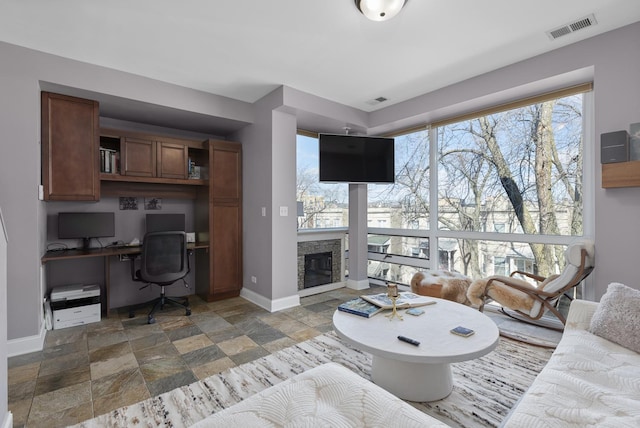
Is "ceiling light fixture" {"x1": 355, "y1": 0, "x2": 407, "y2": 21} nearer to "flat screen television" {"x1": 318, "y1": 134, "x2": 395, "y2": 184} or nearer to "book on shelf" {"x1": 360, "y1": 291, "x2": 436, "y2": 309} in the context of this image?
"flat screen television" {"x1": 318, "y1": 134, "x2": 395, "y2": 184}

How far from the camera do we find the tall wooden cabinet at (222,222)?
3.88 metres

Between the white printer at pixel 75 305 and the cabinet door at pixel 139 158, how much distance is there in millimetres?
1331

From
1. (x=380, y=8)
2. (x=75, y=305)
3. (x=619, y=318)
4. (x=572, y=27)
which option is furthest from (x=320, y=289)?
(x=572, y=27)

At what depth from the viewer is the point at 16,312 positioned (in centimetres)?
256

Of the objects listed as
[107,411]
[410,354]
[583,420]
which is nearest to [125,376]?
[107,411]

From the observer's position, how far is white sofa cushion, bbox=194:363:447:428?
991 mm

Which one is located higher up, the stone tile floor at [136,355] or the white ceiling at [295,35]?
the white ceiling at [295,35]

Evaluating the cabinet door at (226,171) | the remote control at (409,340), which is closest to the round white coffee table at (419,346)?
the remote control at (409,340)

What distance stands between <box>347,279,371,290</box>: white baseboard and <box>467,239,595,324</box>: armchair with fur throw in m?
1.79

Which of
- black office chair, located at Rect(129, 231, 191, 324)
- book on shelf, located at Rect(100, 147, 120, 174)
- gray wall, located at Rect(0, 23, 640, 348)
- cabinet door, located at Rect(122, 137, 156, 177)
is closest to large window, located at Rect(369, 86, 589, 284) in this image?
gray wall, located at Rect(0, 23, 640, 348)

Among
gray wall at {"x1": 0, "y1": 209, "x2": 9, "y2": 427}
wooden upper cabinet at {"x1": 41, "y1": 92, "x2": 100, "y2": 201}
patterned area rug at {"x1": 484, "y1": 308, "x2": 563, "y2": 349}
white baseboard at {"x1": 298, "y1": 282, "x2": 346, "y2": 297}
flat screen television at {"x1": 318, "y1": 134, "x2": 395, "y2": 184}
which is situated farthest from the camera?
white baseboard at {"x1": 298, "y1": 282, "x2": 346, "y2": 297}

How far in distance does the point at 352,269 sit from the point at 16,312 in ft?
12.1

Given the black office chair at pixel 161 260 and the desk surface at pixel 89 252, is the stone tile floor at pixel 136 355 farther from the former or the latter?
the desk surface at pixel 89 252

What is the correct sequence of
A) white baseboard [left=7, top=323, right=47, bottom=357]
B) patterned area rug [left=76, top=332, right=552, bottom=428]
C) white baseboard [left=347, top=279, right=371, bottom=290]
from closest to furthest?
1. patterned area rug [left=76, top=332, right=552, bottom=428]
2. white baseboard [left=7, top=323, right=47, bottom=357]
3. white baseboard [left=347, top=279, right=371, bottom=290]
